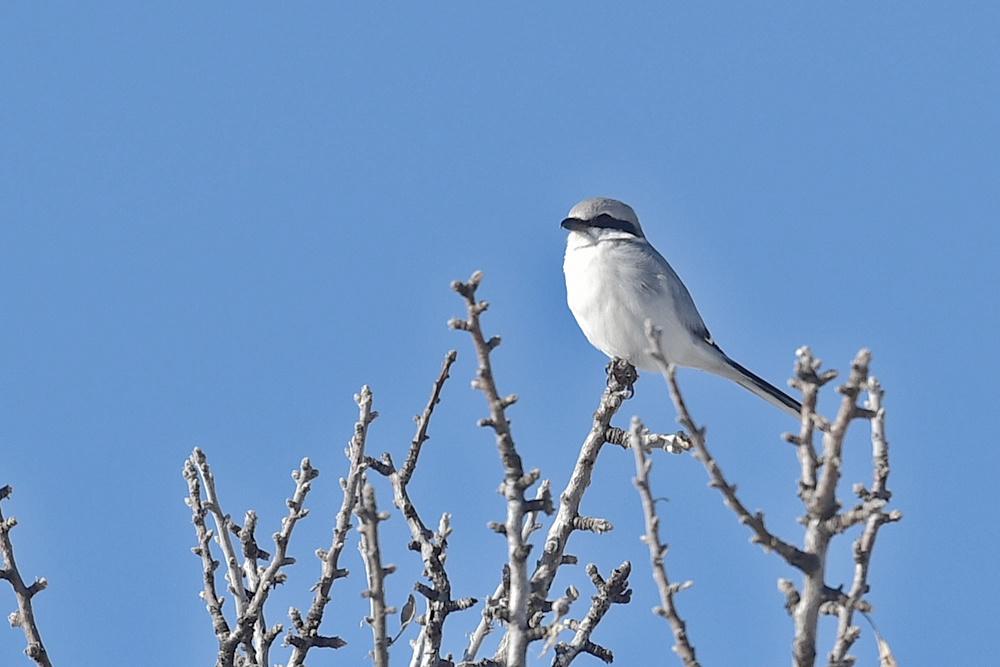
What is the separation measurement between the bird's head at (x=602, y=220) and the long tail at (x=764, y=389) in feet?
3.66

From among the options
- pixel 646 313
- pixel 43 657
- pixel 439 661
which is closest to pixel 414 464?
pixel 439 661

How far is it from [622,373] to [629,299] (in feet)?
2.97

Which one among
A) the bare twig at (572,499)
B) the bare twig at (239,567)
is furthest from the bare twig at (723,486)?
the bare twig at (239,567)

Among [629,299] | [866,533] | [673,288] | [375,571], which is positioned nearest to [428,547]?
[375,571]

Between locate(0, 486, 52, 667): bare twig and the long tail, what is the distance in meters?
4.62

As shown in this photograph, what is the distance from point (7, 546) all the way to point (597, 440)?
2477 millimetres

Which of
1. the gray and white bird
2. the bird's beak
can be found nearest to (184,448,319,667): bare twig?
the gray and white bird

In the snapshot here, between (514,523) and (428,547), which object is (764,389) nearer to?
(428,547)

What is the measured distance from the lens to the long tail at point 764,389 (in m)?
7.32

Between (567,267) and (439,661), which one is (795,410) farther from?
(439,661)

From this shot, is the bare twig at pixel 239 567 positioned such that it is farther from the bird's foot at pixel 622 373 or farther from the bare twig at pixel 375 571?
the bird's foot at pixel 622 373

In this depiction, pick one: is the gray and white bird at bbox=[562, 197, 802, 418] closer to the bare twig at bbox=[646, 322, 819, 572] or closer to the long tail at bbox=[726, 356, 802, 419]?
the long tail at bbox=[726, 356, 802, 419]

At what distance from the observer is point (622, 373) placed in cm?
620

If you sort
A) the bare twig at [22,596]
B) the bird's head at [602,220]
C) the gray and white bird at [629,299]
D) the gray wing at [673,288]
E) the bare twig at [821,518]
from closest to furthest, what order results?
the bare twig at [821,518] < the bare twig at [22,596] < the gray and white bird at [629,299] < the gray wing at [673,288] < the bird's head at [602,220]
